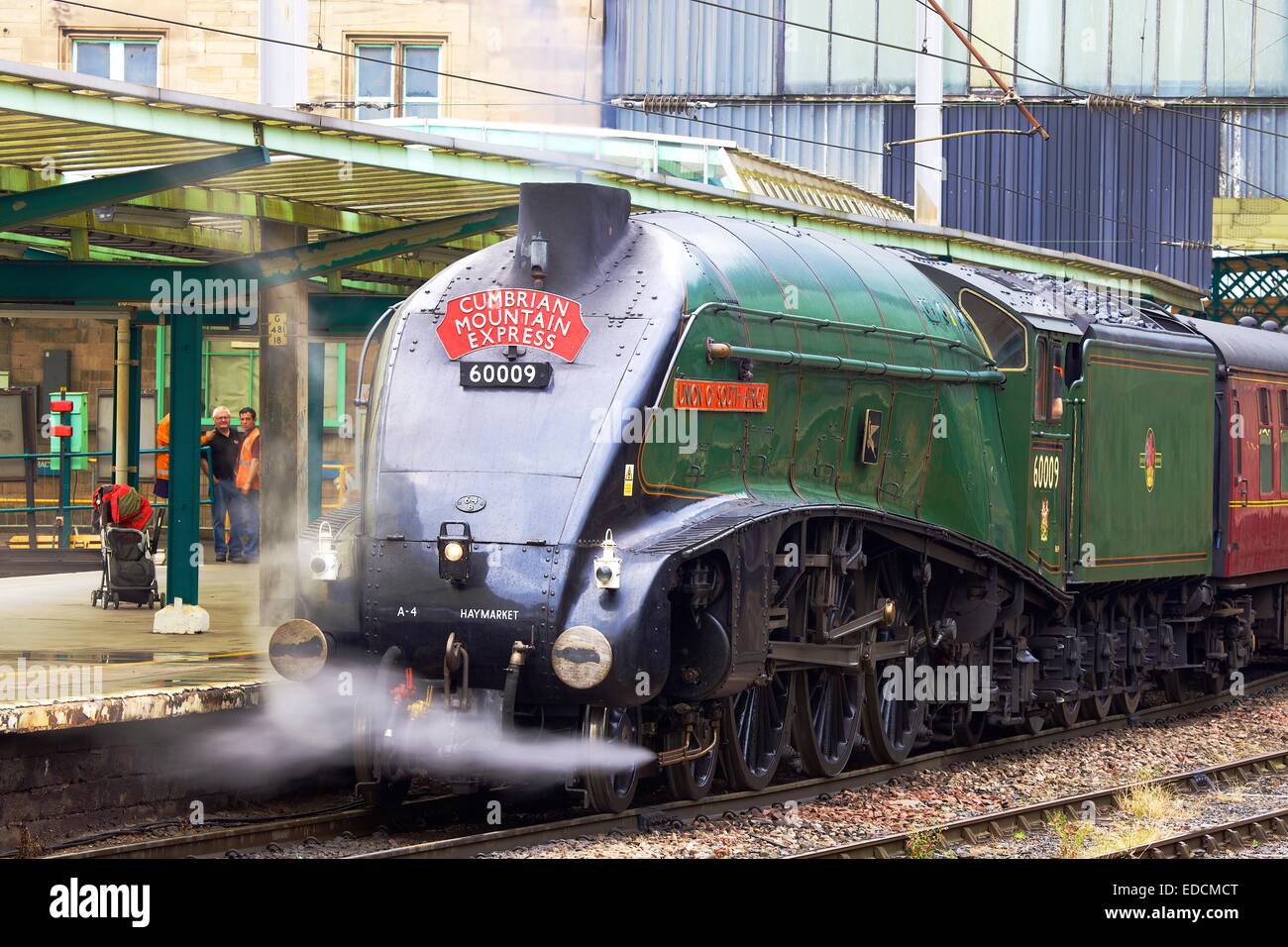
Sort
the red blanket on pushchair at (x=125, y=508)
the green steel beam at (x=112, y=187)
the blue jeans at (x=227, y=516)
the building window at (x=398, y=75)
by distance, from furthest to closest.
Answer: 1. the building window at (x=398, y=75)
2. the blue jeans at (x=227, y=516)
3. the red blanket on pushchair at (x=125, y=508)
4. the green steel beam at (x=112, y=187)

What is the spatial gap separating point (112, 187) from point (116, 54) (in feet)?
84.8

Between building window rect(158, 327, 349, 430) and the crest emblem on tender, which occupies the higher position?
building window rect(158, 327, 349, 430)

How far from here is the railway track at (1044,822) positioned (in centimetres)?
976

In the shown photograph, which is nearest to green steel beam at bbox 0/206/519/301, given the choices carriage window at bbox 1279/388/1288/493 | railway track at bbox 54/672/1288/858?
railway track at bbox 54/672/1288/858

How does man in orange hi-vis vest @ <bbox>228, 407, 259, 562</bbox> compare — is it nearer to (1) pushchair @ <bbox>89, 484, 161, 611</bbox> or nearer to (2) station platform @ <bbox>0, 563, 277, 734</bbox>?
(2) station platform @ <bbox>0, 563, 277, 734</bbox>

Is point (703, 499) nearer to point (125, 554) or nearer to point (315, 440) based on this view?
point (125, 554)

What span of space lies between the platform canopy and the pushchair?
224cm

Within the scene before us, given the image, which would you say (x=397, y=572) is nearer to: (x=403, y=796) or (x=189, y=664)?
(x=403, y=796)

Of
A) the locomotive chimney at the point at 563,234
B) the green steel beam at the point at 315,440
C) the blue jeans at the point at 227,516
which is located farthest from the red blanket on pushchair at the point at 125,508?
the locomotive chimney at the point at 563,234

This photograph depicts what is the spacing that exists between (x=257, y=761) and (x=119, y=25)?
2764cm

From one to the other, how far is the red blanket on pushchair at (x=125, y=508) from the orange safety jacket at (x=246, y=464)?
12.9 ft

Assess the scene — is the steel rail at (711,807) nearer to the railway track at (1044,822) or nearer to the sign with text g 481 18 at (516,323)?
the railway track at (1044,822)

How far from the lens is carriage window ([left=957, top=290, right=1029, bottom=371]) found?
44.2 feet
